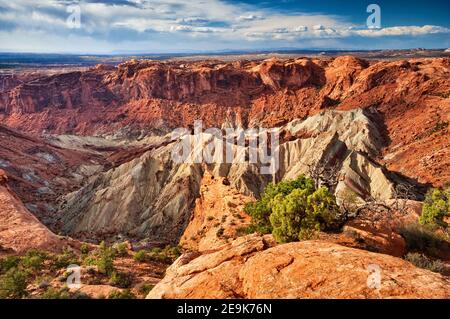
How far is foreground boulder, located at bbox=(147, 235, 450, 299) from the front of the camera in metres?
11.9

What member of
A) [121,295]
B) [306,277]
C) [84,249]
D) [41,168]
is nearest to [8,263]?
[84,249]

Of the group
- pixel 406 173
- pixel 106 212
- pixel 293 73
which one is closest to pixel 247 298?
pixel 106 212

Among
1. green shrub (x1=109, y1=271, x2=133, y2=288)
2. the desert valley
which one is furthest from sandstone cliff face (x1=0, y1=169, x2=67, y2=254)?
green shrub (x1=109, y1=271, x2=133, y2=288)

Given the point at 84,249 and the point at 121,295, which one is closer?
the point at 121,295

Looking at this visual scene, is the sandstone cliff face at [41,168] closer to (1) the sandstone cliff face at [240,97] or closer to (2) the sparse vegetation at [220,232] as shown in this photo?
(1) the sandstone cliff face at [240,97]

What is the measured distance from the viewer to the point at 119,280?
18.8 meters

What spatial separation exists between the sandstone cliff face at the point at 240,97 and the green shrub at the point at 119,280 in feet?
206

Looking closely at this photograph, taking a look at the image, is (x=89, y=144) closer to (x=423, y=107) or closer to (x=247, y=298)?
(x=423, y=107)

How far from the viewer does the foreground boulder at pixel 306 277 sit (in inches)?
469

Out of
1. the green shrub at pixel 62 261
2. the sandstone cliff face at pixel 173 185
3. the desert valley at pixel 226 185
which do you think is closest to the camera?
the desert valley at pixel 226 185

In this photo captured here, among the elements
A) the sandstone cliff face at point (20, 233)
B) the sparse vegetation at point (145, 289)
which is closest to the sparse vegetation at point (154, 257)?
the sparse vegetation at point (145, 289)

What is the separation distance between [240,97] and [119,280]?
9904cm

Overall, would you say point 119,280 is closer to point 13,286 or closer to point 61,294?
point 61,294

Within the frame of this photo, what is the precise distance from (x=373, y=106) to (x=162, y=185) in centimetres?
6049
